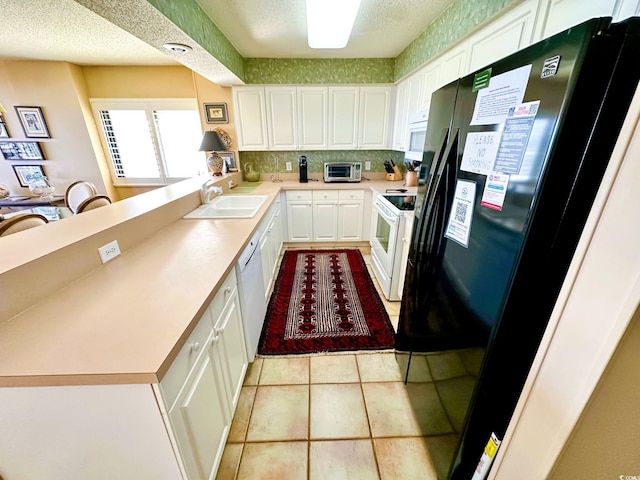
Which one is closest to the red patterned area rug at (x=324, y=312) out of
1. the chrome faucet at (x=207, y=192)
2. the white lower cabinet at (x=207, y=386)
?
the white lower cabinet at (x=207, y=386)

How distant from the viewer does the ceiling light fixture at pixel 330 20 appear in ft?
5.08

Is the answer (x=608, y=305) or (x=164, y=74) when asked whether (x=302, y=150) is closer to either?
(x=164, y=74)

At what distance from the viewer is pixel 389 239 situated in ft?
7.78

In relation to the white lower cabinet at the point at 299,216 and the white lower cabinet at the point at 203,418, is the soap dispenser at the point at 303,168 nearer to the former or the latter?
the white lower cabinet at the point at 299,216

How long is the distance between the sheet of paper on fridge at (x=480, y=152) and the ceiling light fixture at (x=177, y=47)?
222 centimetres

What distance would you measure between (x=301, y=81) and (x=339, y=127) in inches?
30.3

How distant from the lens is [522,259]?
69 cm

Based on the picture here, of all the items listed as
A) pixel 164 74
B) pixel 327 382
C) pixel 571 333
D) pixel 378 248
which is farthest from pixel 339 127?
pixel 571 333

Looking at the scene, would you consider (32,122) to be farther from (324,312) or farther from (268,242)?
(324,312)

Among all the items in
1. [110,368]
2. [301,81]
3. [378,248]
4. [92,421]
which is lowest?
[378,248]

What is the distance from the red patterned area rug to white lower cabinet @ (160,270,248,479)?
2.03 ft

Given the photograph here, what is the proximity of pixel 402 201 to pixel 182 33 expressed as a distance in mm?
2162

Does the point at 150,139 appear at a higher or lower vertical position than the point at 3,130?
lower

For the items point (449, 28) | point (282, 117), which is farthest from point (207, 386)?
point (282, 117)
